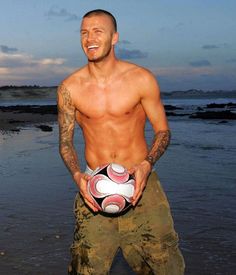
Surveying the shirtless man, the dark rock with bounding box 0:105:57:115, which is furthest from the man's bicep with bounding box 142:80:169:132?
the dark rock with bounding box 0:105:57:115

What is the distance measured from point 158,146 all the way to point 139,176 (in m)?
0.46

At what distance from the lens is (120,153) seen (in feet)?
15.6

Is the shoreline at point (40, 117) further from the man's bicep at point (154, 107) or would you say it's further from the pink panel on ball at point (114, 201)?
the pink panel on ball at point (114, 201)

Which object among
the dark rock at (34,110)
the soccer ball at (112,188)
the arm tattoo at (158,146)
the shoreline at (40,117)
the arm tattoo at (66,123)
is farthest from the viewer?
the dark rock at (34,110)

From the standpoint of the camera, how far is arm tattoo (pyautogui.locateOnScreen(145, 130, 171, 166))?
4.57m

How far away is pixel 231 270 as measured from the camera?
6.26 metres

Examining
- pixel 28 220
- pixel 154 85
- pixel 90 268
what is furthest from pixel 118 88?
pixel 28 220

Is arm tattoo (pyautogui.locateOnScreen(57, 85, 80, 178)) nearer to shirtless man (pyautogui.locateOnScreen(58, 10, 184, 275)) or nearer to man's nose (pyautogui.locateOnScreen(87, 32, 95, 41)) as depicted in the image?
shirtless man (pyautogui.locateOnScreen(58, 10, 184, 275))

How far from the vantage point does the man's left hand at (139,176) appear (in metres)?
4.32

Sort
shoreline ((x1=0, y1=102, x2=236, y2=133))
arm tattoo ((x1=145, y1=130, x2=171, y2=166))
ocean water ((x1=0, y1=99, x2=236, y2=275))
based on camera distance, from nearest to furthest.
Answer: arm tattoo ((x1=145, y1=130, x2=171, y2=166))
ocean water ((x1=0, y1=99, x2=236, y2=275))
shoreline ((x1=0, y1=102, x2=236, y2=133))

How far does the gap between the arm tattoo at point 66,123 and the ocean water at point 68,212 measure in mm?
1998

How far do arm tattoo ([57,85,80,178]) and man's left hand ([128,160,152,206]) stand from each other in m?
0.68

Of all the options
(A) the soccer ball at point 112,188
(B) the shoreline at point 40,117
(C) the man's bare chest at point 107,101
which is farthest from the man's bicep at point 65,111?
(B) the shoreline at point 40,117

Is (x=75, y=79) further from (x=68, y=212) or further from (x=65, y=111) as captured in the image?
(x=68, y=212)
